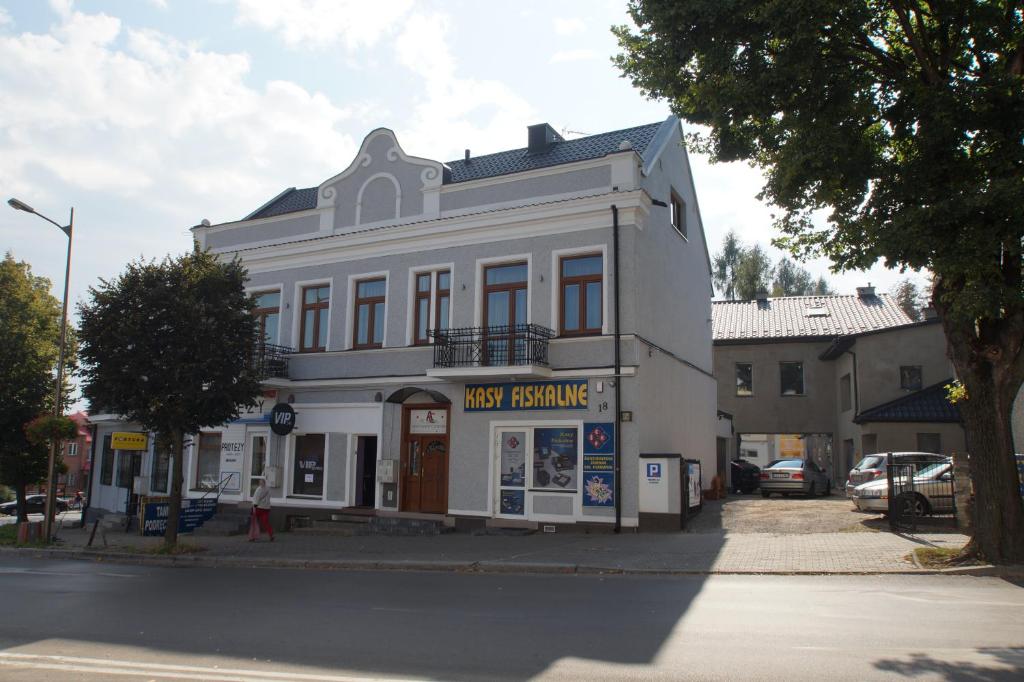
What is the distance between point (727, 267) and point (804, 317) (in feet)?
51.0

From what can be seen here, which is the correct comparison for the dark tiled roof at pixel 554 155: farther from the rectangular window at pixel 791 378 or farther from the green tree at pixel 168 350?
the rectangular window at pixel 791 378

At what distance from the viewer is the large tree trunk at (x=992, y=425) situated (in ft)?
38.9

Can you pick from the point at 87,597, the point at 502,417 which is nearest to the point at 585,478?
the point at 502,417

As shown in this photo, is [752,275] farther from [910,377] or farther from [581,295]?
[581,295]

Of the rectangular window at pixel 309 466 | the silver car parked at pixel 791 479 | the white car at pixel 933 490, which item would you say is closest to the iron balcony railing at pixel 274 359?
the rectangular window at pixel 309 466

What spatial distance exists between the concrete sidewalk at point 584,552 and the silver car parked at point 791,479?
888 cm

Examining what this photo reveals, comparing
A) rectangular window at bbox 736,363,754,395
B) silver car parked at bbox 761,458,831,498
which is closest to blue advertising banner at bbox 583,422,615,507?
silver car parked at bbox 761,458,831,498

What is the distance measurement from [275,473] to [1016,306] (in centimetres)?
1754

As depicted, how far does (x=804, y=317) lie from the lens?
38250 mm

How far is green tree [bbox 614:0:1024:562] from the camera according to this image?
11.2 metres

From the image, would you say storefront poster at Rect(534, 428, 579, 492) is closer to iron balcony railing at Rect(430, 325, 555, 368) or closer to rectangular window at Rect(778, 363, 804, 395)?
iron balcony railing at Rect(430, 325, 555, 368)

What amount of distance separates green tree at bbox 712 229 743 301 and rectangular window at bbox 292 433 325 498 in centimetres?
3690

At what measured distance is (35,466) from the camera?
1292 inches

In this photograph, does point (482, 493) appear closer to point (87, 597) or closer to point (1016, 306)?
point (87, 597)
